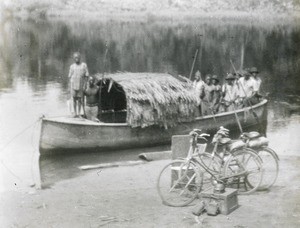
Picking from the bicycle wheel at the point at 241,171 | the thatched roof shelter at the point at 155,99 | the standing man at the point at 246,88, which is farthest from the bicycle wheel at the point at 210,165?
the standing man at the point at 246,88

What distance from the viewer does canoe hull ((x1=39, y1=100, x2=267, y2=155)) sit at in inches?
475

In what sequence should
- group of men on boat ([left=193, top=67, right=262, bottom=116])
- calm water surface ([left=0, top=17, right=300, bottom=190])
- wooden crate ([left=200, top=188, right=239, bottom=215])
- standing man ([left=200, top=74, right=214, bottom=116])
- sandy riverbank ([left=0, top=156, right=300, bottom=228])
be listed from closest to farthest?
sandy riverbank ([left=0, top=156, right=300, bottom=228]) → wooden crate ([left=200, top=188, right=239, bottom=215]) → standing man ([left=200, top=74, right=214, bottom=116]) → group of men on boat ([left=193, top=67, right=262, bottom=116]) → calm water surface ([left=0, top=17, right=300, bottom=190])

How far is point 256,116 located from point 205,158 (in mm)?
7740

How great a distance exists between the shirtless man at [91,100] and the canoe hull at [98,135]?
0.67 m

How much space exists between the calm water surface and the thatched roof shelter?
1321mm

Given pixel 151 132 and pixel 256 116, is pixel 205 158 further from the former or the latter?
pixel 256 116

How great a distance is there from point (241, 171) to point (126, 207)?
1922 mm

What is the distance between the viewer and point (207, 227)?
21.0 feet

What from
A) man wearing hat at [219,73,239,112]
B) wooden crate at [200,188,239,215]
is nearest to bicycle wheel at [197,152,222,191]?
wooden crate at [200,188,239,215]

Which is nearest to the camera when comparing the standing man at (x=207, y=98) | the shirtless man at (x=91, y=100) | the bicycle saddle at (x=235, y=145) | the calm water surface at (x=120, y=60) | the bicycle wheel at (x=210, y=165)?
the bicycle wheel at (x=210, y=165)

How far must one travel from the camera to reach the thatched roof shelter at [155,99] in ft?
40.2

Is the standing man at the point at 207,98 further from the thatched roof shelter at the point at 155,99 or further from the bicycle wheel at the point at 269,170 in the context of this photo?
the bicycle wheel at the point at 269,170

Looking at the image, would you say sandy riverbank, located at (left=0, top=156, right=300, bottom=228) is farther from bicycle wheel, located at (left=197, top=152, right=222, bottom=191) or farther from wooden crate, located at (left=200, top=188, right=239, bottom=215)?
bicycle wheel, located at (left=197, top=152, right=222, bottom=191)

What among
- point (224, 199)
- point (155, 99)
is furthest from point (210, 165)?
point (155, 99)
